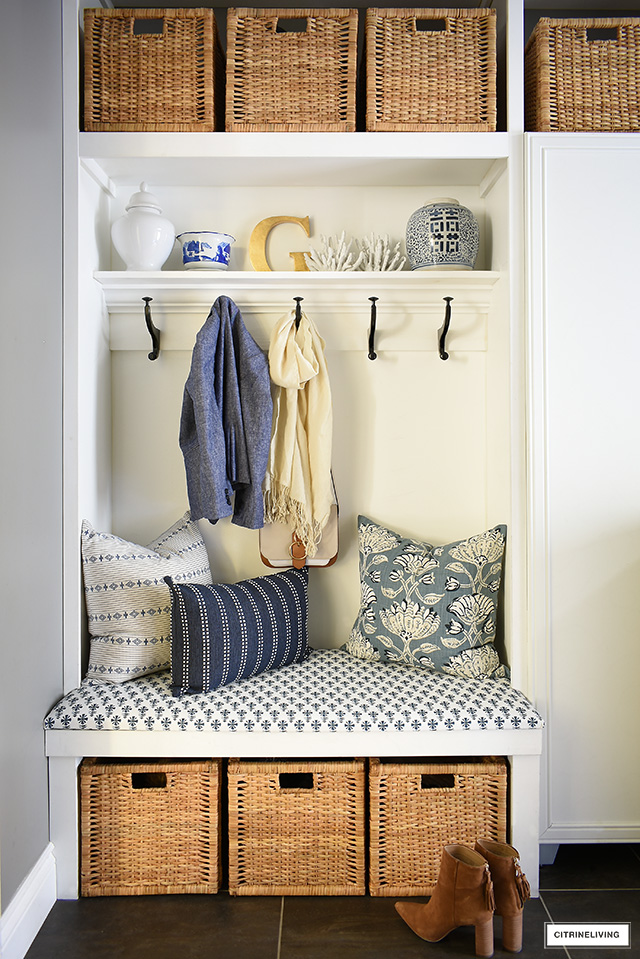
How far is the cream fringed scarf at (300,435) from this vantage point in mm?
2100

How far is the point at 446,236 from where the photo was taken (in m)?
2.06

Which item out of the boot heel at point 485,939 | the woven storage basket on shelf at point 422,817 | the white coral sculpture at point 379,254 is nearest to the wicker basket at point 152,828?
the woven storage basket on shelf at point 422,817

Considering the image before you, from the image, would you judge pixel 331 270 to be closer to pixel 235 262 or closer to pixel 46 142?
Result: pixel 235 262

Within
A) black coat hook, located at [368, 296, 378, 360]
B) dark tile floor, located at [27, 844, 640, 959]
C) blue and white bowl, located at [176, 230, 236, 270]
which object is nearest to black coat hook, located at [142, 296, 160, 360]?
blue and white bowl, located at [176, 230, 236, 270]

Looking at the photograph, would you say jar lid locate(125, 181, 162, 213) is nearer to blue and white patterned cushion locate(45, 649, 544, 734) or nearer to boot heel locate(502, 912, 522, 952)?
blue and white patterned cushion locate(45, 649, 544, 734)

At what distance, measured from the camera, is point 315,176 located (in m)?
2.15

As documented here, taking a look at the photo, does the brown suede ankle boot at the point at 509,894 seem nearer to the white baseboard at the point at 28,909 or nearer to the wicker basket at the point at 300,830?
the wicker basket at the point at 300,830

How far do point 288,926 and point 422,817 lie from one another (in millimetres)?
410

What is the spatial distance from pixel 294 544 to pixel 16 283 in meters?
1.06

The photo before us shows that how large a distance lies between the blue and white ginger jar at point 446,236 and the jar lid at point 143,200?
2.53ft

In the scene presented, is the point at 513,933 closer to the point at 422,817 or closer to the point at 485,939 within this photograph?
the point at 485,939

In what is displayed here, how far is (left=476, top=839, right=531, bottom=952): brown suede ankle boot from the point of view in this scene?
1601 millimetres

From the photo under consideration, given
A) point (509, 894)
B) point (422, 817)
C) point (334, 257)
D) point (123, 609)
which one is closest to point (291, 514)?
point (123, 609)

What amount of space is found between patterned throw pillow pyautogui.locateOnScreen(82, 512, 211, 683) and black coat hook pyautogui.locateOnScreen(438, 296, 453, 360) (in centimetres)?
106
